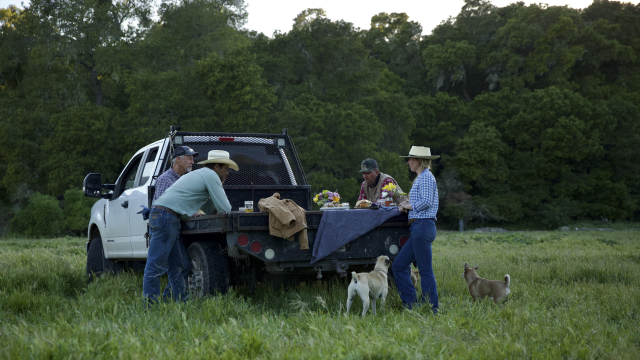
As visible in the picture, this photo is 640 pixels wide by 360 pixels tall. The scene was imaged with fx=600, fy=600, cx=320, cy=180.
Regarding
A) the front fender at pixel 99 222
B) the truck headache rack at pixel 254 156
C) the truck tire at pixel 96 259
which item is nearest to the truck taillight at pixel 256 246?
the truck headache rack at pixel 254 156

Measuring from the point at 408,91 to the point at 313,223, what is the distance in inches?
1834

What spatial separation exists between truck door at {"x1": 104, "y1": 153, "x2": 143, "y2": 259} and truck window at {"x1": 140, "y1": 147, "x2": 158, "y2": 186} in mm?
202

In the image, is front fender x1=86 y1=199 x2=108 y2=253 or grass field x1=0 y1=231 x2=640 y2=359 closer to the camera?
grass field x1=0 y1=231 x2=640 y2=359

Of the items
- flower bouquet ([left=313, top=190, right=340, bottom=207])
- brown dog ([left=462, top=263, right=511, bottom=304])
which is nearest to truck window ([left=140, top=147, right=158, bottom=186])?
flower bouquet ([left=313, top=190, right=340, bottom=207])

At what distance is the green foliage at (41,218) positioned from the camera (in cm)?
2931

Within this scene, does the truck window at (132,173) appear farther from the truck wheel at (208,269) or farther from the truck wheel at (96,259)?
the truck wheel at (208,269)

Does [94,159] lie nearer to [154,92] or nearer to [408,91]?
[154,92]

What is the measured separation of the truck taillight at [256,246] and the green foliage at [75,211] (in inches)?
1013

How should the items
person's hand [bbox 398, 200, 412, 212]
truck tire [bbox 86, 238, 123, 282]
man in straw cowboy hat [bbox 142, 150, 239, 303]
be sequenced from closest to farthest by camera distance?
person's hand [bbox 398, 200, 412, 212]
man in straw cowboy hat [bbox 142, 150, 239, 303]
truck tire [bbox 86, 238, 123, 282]

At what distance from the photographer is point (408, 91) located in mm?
51438

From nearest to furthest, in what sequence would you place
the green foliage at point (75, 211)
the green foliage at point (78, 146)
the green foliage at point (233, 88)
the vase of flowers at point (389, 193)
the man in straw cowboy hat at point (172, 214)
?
the man in straw cowboy hat at point (172, 214), the vase of flowers at point (389, 193), the green foliage at point (75, 211), the green foliage at point (233, 88), the green foliage at point (78, 146)

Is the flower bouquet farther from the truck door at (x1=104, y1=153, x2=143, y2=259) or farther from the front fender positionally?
the front fender

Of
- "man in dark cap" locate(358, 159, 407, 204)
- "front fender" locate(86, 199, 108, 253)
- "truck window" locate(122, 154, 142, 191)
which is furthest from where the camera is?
"front fender" locate(86, 199, 108, 253)

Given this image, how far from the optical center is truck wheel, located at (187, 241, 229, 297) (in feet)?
20.7
